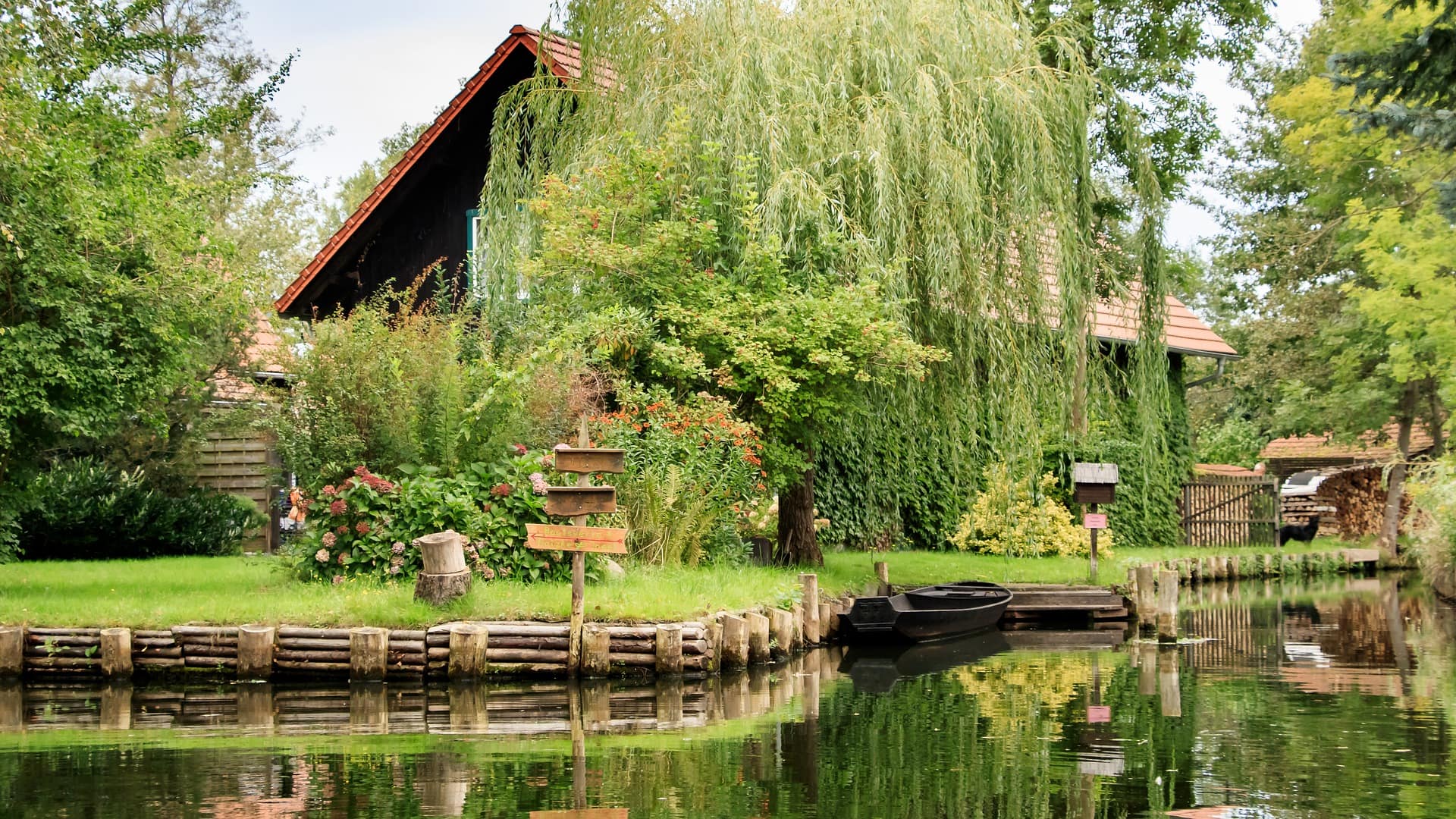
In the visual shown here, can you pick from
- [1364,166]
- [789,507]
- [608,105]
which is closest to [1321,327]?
[1364,166]

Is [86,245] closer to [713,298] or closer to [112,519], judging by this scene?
[713,298]

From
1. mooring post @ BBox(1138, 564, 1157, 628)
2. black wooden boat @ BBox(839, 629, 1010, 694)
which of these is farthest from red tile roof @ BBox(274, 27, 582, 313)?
mooring post @ BBox(1138, 564, 1157, 628)

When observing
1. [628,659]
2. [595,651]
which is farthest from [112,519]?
[628,659]

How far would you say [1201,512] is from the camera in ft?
99.5

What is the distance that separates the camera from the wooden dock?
19328 millimetres

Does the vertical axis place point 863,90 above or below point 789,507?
above

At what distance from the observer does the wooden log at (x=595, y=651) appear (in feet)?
42.3

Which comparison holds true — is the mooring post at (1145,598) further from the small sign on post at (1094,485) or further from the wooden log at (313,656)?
the wooden log at (313,656)

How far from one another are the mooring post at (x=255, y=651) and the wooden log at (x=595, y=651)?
2.70m

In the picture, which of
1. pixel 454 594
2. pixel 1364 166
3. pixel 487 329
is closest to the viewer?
pixel 454 594

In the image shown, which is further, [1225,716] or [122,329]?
[122,329]

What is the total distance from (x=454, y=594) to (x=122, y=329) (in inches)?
192

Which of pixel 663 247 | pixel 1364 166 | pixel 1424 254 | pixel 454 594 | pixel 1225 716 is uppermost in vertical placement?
pixel 1364 166

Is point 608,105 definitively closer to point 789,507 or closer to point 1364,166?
point 789,507
